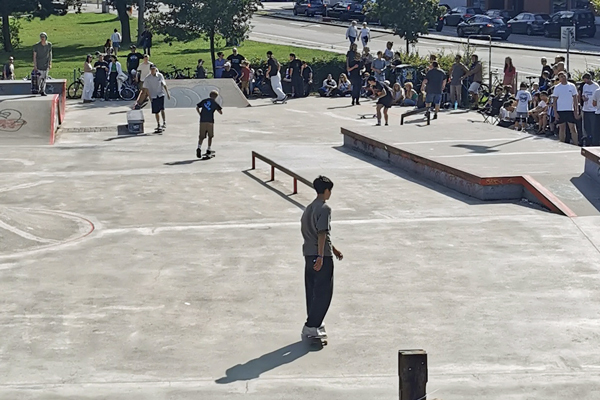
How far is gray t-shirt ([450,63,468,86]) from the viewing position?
3066 cm

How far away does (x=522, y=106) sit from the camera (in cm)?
2538

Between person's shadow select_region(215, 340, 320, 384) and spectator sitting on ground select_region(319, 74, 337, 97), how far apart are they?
26373 mm

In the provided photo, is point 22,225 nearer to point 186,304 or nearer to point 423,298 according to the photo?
point 186,304

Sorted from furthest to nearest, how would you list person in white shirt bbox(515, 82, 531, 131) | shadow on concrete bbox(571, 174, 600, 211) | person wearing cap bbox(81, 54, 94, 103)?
person wearing cap bbox(81, 54, 94, 103) → person in white shirt bbox(515, 82, 531, 131) → shadow on concrete bbox(571, 174, 600, 211)

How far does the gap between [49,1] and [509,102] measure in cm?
3202

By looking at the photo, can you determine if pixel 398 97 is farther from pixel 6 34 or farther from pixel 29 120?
pixel 6 34

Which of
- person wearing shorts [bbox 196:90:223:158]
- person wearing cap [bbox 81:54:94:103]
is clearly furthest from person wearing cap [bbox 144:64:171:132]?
person wearing cap [bbox 81:54:94:103]

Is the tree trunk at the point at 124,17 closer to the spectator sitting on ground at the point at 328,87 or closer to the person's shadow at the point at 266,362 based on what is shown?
the spectator sitting on ground at the point at 328,87

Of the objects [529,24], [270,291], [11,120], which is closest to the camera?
[270,291]

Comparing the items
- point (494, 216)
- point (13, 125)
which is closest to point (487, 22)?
point (13, 125)

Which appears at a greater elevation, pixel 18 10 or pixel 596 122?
pixel 18 10

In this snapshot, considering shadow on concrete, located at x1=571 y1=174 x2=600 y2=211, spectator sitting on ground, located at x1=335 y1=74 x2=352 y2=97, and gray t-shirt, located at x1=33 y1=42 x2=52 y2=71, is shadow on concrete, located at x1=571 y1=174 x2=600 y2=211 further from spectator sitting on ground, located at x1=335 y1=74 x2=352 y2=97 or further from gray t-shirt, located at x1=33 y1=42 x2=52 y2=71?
spectator sitting on ground, located at x1=335 y1=74 x2=352 y2=97

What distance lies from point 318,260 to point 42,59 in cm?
2099

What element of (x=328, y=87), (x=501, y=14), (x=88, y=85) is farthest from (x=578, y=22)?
(x=88, y=85)
